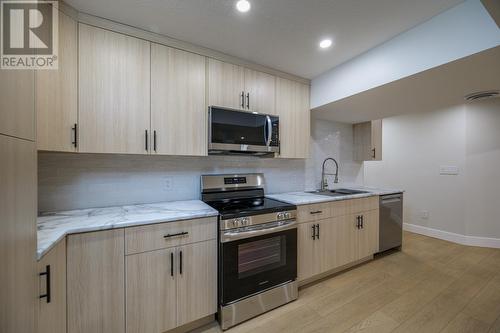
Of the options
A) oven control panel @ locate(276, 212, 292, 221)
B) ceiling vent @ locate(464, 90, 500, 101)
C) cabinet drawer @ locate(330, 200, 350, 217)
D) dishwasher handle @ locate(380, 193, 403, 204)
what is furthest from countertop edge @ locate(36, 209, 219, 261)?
ceiling vent @ locate(464, 90, 500, 101)

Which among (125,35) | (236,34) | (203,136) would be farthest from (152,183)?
(236,34)

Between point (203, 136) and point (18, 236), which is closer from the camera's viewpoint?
point (18, 236)

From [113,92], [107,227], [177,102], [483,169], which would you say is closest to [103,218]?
[107,227]

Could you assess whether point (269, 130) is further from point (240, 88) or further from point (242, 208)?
point (242, 208)

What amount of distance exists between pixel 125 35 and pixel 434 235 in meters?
5.15

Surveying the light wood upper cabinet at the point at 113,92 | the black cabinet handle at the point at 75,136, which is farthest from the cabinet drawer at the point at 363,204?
the black cabinet handle at the point at 75,136

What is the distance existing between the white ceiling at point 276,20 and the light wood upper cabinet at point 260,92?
0.26 m

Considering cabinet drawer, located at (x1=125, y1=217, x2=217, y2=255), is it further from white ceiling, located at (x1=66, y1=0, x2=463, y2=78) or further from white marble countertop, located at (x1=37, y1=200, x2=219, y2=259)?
white ceiling, located at (x1=66, y1=0, x2=463, y2=78)

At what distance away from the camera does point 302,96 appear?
2.54 metres

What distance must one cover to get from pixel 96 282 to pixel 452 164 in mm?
4830

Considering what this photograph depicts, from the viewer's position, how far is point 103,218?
142cm

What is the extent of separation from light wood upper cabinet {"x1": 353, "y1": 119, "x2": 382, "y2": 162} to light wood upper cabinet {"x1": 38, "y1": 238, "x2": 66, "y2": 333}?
3.79m

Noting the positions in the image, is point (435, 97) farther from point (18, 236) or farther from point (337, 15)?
point (18, 236)

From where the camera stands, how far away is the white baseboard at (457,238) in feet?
10.1
